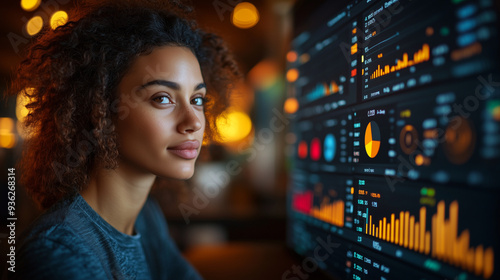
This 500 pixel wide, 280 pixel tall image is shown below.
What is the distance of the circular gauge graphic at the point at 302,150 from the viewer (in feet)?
3.54

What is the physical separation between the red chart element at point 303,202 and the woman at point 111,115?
0.38 metres

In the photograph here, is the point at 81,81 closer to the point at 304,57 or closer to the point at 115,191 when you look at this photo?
the point at 115,191

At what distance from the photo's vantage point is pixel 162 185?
1.35m

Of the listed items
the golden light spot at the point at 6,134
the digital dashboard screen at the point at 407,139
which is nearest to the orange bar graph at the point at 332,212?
the digital dashboard screen at the point at 407,139

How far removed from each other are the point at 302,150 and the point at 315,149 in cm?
13

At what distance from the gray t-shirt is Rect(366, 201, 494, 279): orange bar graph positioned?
0.59 metres

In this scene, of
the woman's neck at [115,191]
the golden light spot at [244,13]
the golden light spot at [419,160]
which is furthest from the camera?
the golden light spot at [244,13]

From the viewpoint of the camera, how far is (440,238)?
493 millimetres

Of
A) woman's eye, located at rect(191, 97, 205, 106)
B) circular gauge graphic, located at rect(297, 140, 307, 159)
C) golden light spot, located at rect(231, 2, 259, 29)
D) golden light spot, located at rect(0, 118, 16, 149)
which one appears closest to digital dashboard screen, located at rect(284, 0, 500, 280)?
circular gauge graphic, located at rect(297, 140, 307, 159)

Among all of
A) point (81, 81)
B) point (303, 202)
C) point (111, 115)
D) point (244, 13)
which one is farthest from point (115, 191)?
point (244, 13)

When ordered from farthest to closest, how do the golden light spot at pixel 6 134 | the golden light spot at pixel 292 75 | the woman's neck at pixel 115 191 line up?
the golden light spot at pixel 6 134, the golden light spot at pixel 292 75, the woman's neck at pixel 115 191

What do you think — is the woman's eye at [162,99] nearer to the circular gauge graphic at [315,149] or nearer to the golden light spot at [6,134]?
the circular gauge graphic at [315,149]

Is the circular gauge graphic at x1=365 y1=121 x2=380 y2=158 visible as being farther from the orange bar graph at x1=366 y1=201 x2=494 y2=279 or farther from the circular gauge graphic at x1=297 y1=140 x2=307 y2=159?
the circular gauge graphic at x1=297 y1=140 x2=307 y2=159

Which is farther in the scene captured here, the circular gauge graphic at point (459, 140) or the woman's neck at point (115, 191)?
the woman's neck at point (115, 191)
